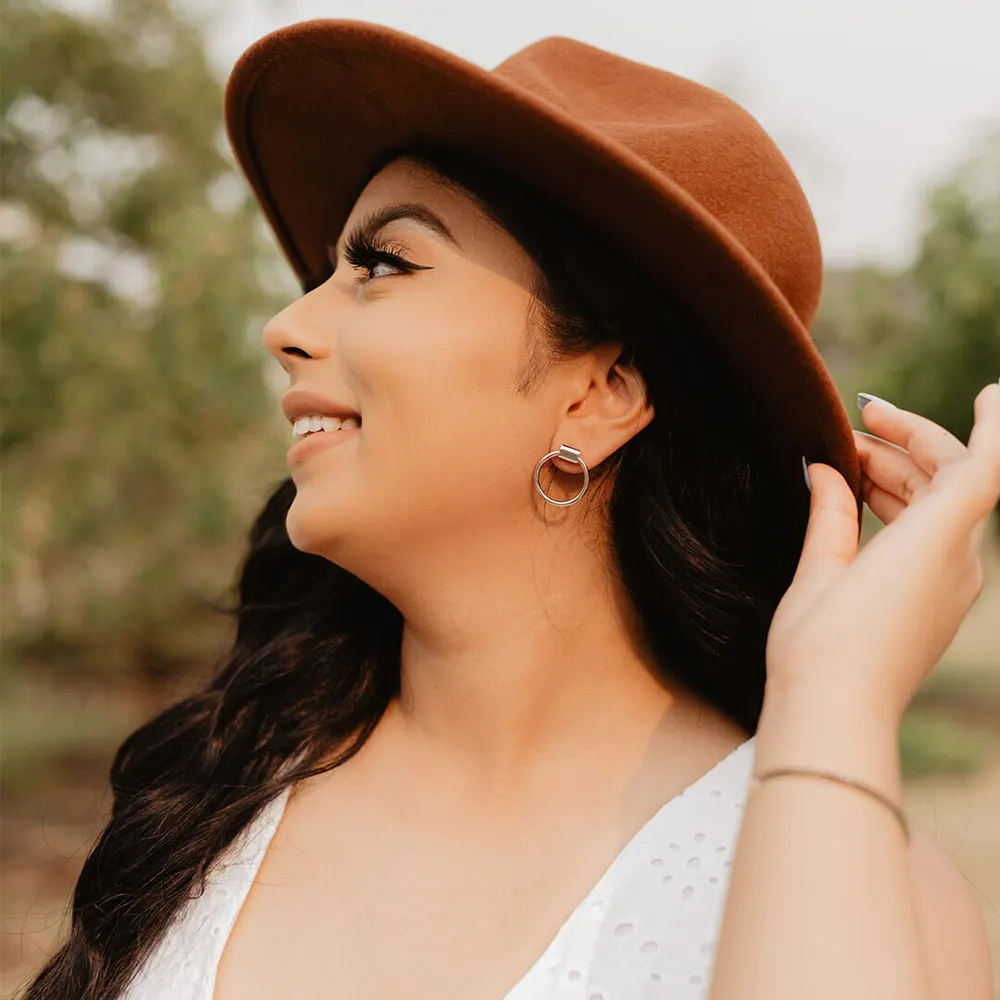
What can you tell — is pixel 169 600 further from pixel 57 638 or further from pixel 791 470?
pixel 791 470

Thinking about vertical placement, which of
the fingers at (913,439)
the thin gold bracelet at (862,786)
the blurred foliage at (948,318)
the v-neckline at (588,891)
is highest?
the fingers at (913,439)

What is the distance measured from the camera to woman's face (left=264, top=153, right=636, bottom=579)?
5.85ft

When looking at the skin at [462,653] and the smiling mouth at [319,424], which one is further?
the smiling mouth at [319,424]

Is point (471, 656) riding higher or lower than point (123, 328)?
higher

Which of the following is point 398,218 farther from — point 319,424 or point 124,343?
point 124,343

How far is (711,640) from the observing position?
199 centimetres

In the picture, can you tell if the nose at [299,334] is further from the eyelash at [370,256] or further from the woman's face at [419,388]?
the eyelash at [370,256]

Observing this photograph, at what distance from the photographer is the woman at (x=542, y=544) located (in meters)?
1.60

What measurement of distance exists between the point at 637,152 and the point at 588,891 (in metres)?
1.14

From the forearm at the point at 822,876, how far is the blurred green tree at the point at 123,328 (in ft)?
15.0

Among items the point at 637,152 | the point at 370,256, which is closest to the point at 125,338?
the point at 370,256

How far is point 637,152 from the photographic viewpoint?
5.66ft

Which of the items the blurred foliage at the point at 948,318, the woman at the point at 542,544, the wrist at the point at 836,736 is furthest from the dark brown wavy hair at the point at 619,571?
the blurred foliage at the point at 948,318

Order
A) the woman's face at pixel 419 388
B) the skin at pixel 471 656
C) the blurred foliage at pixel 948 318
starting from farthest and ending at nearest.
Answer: the blurred foliage at pixel 948 318 → the woman's face at pixel 419 388 → the skin at pixel 471 656
